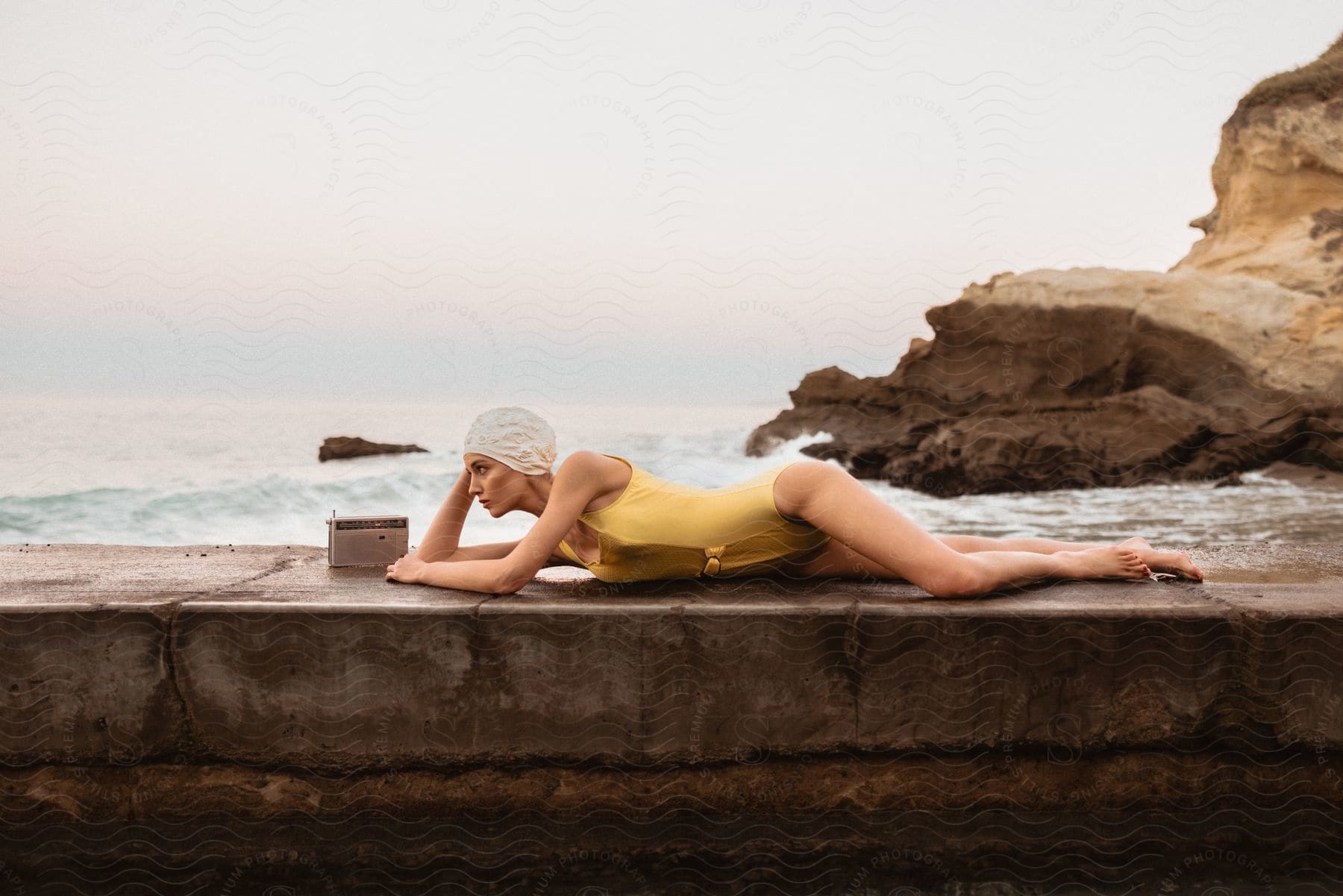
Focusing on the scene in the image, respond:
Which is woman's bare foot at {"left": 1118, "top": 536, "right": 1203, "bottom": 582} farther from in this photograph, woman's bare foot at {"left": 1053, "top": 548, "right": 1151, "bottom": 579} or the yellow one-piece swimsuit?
the yellow one-piece swimsuit

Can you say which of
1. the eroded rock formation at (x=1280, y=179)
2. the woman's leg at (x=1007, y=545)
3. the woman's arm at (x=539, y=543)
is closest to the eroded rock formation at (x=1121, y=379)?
the eroded rock formation at (x=1280, y=179)

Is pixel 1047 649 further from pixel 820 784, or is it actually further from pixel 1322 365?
pixel 1322 365

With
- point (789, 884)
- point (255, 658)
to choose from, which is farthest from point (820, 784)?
point (255, 658)

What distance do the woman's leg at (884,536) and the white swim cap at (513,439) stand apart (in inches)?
20.4

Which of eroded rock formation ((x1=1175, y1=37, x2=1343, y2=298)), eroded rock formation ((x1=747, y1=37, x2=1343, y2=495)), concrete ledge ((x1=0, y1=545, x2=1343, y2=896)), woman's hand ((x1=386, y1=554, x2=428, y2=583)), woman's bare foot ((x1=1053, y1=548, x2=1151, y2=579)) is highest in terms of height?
eroded rock formation ((x1=1175, y1=37, x2=1343, y2=298))

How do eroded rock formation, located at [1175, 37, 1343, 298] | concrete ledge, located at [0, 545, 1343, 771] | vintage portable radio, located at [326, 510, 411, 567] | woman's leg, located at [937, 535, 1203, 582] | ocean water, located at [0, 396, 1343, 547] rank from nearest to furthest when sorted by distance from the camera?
concrete ledge, located at [0, 545, 1343, 771] < woman's leg, located at [937, 535, 1203, 582] < vintage portable radio, located at [326, 510, 411, 567] < ocean water, located at [0, 396, 1343, 547] < eroded rock formation, located at [1175, 37, 1343, 298]

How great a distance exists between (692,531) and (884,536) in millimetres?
416

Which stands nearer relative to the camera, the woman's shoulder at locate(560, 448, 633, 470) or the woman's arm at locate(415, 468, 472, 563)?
the woman's shoulder at locate(560, 448, 633, 470)

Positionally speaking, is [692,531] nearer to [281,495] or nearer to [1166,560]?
[1166,560]

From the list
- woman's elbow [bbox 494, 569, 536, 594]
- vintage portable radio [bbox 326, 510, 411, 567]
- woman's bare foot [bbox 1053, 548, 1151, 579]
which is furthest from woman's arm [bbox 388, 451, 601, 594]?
woman's bare foot [bbox 1053, 548, 1151, 579]

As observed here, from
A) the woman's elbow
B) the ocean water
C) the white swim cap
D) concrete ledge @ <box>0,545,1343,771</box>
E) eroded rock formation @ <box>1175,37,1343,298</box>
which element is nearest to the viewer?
concrete ledge @ <box>0,545,1343,771</box>

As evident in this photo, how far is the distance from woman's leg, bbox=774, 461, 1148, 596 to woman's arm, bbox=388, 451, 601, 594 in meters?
0.41

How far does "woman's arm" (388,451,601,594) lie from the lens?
2090mm

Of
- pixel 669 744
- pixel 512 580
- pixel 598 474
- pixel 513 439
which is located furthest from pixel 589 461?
pixel 669 744
